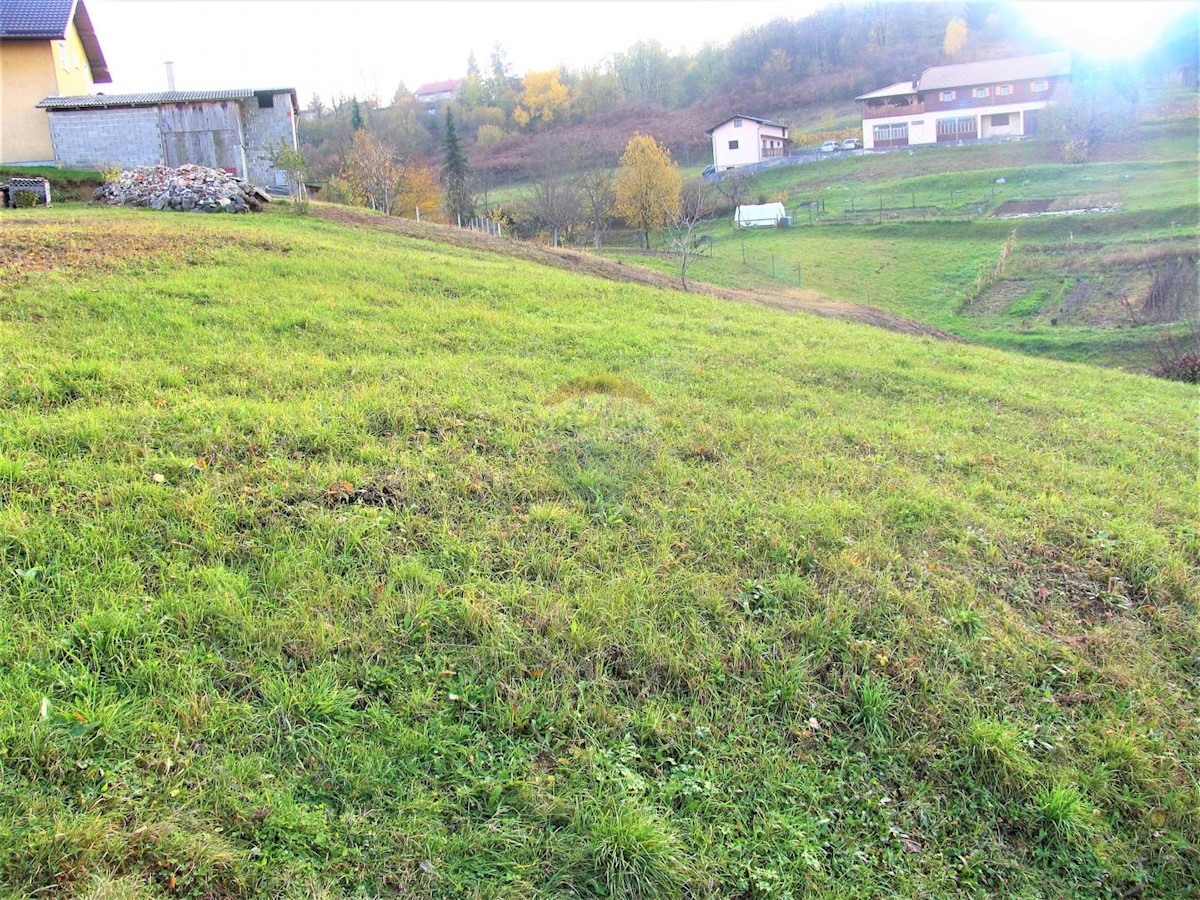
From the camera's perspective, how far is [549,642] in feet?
10.4

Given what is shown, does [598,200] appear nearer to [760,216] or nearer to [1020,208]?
[760,216]

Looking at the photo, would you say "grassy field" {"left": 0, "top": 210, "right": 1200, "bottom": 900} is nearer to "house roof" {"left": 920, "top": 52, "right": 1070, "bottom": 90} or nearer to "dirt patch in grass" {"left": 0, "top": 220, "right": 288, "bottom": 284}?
"dirt patch in grass" {"left": 0, "top": 220, "right": 288, "bottom": 284}

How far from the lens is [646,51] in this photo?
88.2m

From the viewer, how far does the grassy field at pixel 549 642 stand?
236 centimetres

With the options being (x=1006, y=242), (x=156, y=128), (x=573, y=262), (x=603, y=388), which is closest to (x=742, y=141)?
(x=1006, y=242)

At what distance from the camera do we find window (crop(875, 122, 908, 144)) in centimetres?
5741

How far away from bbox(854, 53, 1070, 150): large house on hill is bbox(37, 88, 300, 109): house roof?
51319 mm

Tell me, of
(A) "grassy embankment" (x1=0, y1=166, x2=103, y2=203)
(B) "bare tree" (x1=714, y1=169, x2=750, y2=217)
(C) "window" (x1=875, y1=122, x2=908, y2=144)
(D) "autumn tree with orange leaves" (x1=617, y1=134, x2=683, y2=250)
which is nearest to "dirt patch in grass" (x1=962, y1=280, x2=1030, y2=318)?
(D) "autumn tree with orange leaves" (x1=617, y1=134, x2=683, y2=250)

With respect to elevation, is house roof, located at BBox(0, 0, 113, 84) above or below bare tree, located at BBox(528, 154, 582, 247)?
above

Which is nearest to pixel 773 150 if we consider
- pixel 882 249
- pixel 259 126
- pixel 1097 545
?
pixel 882 249

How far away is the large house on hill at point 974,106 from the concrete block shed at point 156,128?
51424 millimetres

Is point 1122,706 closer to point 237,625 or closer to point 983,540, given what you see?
point 983,540

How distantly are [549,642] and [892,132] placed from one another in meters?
65.5

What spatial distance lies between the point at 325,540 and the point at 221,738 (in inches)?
47.3
